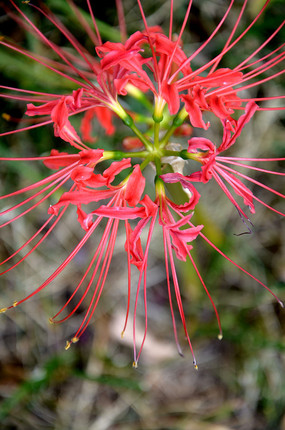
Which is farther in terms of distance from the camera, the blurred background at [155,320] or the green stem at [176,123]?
the blurred background at [155,320]

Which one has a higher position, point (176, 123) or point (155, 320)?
point (176, 123)

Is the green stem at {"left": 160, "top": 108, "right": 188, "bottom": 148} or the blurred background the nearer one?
the green stem at {"left": 160, "top": 108, "right": 188, "bottom": 148}

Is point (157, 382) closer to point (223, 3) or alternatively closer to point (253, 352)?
point (253, 352)

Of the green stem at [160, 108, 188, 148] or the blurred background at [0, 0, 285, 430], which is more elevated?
the green stem at [160, 108, 188, 148]

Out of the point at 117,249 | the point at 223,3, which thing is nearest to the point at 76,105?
the point at 117,249

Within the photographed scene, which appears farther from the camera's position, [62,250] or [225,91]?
[62,250]

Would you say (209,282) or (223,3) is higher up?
(223,3)

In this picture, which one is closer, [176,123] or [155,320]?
[176,123]

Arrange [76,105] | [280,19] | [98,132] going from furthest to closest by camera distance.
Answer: [98,132], [280,19], [76,105]
